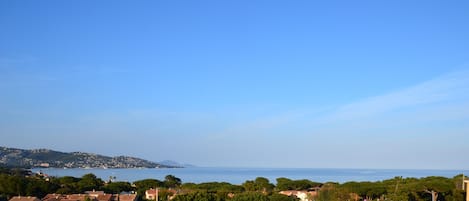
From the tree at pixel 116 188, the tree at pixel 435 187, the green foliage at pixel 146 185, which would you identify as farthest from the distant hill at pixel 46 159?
the tree at pixel 435 187

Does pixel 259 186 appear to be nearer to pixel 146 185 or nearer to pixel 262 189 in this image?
pixel 262 189

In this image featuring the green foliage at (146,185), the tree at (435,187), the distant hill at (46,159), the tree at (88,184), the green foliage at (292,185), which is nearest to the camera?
the tree at (435,187)

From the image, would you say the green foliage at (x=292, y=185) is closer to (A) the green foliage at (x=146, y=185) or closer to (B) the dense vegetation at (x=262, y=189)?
(B) the dense vegetation at (x=262, y=189)

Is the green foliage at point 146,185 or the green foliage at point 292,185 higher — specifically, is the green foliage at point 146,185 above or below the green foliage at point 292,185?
below

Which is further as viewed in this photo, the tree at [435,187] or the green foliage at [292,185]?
the green foliage at [292,185]

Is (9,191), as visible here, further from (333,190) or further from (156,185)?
(333,190)

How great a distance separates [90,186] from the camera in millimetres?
41688

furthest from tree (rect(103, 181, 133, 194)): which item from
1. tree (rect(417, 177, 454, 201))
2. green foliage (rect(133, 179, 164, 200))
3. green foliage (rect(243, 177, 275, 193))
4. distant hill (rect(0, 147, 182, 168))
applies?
distant hill (rect(0, 147, 182, 168))

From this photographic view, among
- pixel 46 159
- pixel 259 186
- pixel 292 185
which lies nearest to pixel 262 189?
pixel 259 186

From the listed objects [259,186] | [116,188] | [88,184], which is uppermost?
[259,186]

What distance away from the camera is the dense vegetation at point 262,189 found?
1025 inches

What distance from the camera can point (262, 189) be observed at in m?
40.4

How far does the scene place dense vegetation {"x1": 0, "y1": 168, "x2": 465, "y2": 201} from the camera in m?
26.0

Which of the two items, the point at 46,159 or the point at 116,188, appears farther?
the point at 46,159
